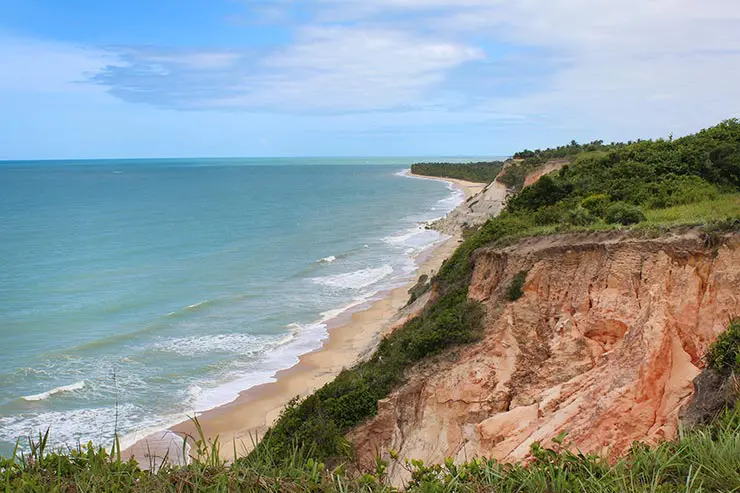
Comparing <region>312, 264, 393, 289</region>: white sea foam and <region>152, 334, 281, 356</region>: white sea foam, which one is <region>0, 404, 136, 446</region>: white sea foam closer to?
<region>152, 334, 281, 356</region>: white sea foam

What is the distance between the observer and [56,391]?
24438 millimetres

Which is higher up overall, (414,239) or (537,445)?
(537,445)

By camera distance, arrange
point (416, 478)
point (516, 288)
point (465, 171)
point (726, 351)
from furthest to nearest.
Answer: point (465, 171), point (516, 288), point (726, 351), point (416, 478)

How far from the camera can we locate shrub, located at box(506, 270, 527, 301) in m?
16.1

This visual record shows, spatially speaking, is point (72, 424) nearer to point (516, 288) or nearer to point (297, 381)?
point (297, 381)

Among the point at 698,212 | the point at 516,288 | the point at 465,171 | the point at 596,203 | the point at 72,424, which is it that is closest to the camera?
the point at 516,288

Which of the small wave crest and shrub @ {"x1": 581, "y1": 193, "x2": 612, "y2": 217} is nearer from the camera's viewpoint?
shrub @ {"x1": 581, "y1": 193, "x2": 612, "y2": 217}

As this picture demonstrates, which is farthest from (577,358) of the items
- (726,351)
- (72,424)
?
(72,424)

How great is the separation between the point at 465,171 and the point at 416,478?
15914 centimetres

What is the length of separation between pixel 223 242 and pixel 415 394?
47.4 m

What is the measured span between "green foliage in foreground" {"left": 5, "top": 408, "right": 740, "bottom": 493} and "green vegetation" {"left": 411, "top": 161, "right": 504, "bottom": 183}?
124 meters

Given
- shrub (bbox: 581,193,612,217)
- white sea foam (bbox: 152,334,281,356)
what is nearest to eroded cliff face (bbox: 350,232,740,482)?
shrub (bbox: 581,193,612,217)

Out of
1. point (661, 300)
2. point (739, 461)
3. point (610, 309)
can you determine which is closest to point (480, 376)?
point (610, 309)

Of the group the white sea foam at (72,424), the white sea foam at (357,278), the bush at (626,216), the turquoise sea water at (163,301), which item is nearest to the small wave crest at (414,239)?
the turquoise sea water at (163,301)
